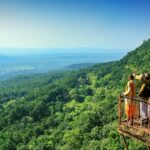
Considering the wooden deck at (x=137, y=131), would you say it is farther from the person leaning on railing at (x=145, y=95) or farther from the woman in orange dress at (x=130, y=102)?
the person leaning on railing at (x=145, y=95)

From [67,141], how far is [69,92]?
52430mm

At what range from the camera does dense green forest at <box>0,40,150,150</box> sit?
65625 millimetres

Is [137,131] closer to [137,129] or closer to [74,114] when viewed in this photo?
[137,129]

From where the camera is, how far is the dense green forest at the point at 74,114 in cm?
6562

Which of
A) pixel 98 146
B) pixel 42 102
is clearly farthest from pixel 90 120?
pixel 42 102

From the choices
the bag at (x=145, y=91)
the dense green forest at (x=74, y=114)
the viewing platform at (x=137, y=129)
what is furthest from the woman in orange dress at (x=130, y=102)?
the dense green forest at (x=74, y=114)

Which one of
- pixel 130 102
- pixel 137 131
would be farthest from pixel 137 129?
pixel 130 102

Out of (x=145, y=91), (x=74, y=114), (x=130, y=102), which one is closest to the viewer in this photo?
(x=130, y=102)

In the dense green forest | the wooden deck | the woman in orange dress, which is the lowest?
the dense green forest

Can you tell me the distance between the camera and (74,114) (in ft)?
311

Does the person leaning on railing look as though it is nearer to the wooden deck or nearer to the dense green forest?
the wooden deck

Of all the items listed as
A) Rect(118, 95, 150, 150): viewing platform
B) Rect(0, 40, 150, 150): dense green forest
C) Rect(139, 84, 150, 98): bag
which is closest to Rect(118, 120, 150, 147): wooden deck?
Rect(118, 95, 150, 150): viewing platform

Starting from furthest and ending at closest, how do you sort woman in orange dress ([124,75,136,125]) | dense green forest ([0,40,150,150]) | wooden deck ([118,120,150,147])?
dense green forest ([0,40,150,150]) → woman in orange dress ([124,75,136,125]) → wooden deck ([118,120,150,147])

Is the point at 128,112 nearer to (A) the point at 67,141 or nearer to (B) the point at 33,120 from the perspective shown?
(A) the point at 67,141
